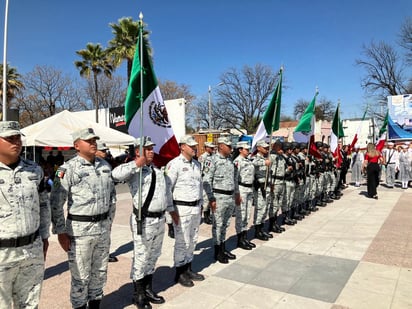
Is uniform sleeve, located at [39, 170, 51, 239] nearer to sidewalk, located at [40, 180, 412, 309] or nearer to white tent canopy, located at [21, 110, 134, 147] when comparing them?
sidewalk, located at [40, 180, 412, 309]

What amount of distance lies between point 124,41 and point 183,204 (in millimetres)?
18947

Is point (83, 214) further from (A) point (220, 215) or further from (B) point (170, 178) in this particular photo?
(A) point (220, 215)

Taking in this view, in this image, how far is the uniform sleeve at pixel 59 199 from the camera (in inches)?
118

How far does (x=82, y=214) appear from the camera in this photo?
3.06 metres

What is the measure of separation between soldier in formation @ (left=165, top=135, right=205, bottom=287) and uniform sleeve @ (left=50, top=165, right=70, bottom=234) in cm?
143

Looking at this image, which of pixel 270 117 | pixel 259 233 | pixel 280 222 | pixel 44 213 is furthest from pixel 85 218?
pixel 280 222

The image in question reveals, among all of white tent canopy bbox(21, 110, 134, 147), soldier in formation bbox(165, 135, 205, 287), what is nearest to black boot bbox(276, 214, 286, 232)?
soldier in formation bbox(165, 135, 205, 287)

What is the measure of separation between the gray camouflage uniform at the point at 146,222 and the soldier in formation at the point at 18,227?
3.33ft

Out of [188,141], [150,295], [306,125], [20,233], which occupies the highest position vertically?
[306,125]

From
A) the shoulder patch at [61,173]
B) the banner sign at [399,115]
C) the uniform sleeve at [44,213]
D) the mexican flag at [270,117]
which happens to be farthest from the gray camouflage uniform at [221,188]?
the banner sign at [399,115]

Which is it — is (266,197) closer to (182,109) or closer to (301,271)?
(301,271)

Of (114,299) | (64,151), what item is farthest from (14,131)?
(64,151)

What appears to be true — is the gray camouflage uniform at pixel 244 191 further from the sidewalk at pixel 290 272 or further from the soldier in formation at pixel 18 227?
the soldier in formation at pixel 18 227

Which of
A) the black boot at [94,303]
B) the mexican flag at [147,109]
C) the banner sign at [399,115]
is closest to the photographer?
the black boot at [94,303]
